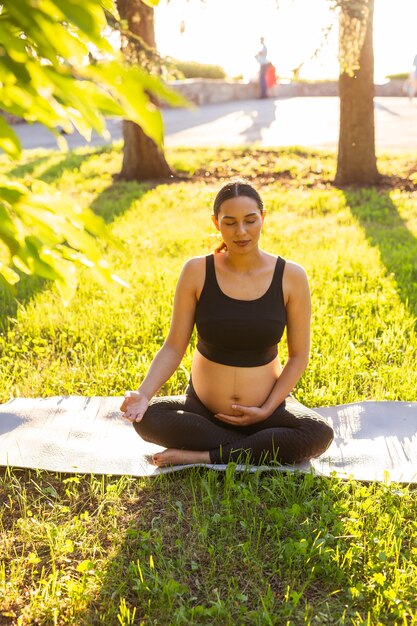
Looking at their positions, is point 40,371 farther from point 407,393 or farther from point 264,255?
point 407,393

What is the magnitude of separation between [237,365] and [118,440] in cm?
84

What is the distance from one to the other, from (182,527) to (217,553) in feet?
0.83

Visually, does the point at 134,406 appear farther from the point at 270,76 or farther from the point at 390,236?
the point at 270,76

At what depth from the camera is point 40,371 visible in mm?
5164

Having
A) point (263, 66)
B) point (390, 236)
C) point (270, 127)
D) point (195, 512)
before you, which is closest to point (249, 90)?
point (263, 66)

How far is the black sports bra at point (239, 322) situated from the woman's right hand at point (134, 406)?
0.43m

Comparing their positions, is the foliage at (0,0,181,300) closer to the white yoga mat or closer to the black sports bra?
the black sports bra

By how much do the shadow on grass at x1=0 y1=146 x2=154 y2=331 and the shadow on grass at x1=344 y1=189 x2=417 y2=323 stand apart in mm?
2831

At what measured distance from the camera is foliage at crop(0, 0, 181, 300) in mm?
1283

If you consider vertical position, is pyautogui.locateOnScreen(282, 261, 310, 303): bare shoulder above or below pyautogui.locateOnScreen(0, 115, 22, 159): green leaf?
below

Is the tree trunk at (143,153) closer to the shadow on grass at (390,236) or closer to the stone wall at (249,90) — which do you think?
the shadow on grass at (390,236)

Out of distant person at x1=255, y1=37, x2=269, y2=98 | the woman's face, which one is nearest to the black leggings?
the woman's face

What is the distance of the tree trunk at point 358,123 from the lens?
11.0 meters

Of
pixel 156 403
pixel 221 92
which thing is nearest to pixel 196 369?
pixel 156 403
